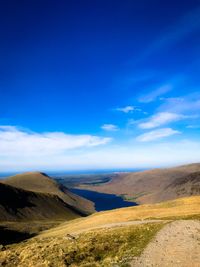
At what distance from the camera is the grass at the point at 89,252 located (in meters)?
24.0

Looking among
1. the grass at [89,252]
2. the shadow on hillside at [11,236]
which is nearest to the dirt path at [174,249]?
the grass at [89,252]

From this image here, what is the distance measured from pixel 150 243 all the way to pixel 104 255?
4.73 metres

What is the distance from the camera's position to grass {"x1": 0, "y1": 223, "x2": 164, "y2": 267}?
24.0 metres

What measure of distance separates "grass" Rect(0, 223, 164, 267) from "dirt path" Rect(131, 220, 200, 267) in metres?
0.99

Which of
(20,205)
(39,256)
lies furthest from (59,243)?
(20,205)

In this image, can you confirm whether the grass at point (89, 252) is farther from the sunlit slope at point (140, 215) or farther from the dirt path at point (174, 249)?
the sunlit slope at point (140, 215)

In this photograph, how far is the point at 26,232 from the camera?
329ft

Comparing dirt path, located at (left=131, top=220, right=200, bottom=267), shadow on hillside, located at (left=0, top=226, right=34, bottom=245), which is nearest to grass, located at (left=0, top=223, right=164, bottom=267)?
dirt path, located at (left=131, top=220, right=200, bottom=267)

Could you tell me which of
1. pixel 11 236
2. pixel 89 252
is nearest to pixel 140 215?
pixel 89 252

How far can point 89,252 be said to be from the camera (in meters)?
26.5

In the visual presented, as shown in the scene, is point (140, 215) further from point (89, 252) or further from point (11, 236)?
point (11, 236)

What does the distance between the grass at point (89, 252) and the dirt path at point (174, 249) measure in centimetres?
99

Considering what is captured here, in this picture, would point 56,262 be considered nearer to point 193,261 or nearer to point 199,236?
point 193,261

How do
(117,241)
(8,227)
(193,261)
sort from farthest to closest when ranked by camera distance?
1. (8,227)
2. (117,241)
3. (193,261)
